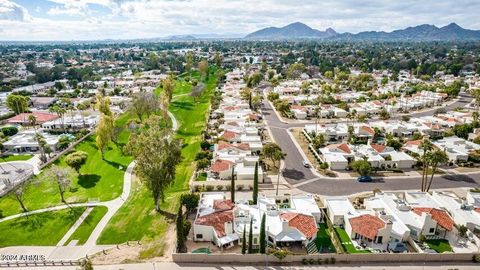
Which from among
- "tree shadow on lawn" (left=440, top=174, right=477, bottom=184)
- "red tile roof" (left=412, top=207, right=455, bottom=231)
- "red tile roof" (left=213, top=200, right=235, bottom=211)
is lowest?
"red tile roof" (left=213, top=200, right=235, bottom=211)

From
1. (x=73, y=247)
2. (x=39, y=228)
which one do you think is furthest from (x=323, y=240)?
(x=39, y=228)

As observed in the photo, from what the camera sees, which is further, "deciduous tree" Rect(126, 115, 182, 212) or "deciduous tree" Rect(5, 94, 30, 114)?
"deciduous tree" Rect(5, 94, 30, 114)

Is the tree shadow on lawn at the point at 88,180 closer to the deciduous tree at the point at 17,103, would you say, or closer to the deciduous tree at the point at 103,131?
the deciduous tree at the point at 103,131

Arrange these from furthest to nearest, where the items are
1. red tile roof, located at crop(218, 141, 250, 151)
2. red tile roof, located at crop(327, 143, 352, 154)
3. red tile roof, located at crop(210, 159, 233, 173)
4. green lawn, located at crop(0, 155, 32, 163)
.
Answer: green lawn, located at crop(0, 155, 32, 163), red tile roof, located at crop(218, 141, 250, 151), red tile roof, located at crop(327, 143, 352, 154), red tile roof, located at crop(210, 159, 233, 173)

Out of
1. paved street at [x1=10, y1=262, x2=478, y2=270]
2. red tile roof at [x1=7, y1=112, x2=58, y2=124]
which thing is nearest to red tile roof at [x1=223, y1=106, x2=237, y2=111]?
red tile roof at [x1=7, y1=112, x2=58, y2=124]

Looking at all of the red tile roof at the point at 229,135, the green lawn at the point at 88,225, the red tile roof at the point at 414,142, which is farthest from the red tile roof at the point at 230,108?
the green lawn at the point at 88,225

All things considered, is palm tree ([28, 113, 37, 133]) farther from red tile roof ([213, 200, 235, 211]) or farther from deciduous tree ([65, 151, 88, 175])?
red tile roof ([213, 200, 235, 211])

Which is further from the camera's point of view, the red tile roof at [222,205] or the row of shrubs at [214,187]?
the row of shrubs at [214,187]
